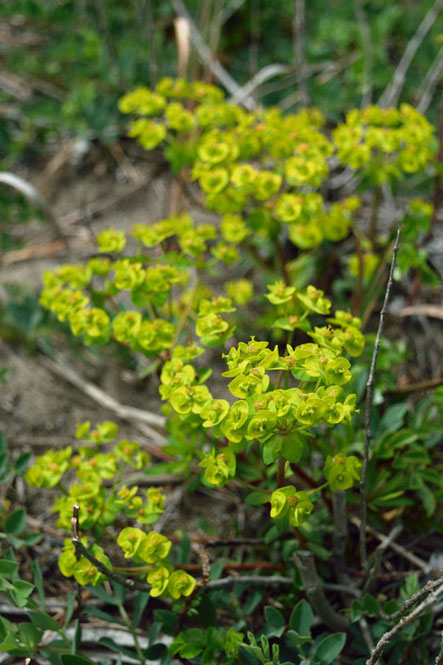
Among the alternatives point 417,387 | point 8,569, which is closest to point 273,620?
point 8,569

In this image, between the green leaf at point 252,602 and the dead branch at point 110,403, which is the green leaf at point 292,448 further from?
the dead branch at point 110,403

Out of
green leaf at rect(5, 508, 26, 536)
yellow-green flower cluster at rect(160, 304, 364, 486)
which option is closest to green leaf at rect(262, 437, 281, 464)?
yellow-green flower cluster at rect(160, 304, 364, 486)

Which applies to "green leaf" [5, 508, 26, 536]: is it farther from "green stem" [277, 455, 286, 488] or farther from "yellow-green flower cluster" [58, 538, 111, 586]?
"green stem" [277, 455, 286, 488]

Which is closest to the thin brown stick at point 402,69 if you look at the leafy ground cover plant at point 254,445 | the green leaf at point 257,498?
the leafy ground cover plant at point 254,445

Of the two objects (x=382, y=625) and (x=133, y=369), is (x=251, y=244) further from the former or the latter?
(x=382, y=625)

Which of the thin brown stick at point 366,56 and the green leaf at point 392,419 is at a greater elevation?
the thin brown stick at point 366,56

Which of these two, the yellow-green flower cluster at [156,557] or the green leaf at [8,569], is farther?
the green leaf at [8,569]

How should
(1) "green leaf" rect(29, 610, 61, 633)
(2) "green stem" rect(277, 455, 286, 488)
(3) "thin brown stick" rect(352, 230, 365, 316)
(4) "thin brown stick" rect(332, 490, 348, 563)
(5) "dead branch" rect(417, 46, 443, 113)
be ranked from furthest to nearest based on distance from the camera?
(5) "dead branch" rect(417, 46, 443, 113)
(3) "thin brown stick" rect(352, 230, 365, 316)
(4) "thin brown stick" rect(332, 490, 348, 563)
(1) "green leaf" rect(29, 610, 61, 633)
(2) "green stem" rect(277, 455, 286, 488)

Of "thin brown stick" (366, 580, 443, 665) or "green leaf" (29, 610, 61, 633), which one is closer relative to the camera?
"thin brown stick" (366, 580, 443, 665)
